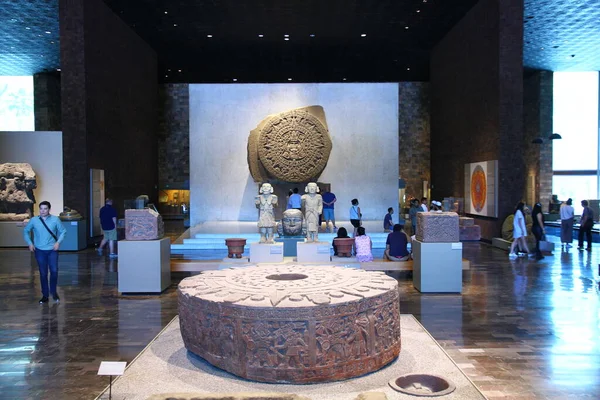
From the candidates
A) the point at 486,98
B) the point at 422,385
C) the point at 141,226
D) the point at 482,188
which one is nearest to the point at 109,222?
the point at 141,226

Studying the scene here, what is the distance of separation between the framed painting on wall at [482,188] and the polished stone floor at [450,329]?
4.07 m

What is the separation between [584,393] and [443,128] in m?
15.9

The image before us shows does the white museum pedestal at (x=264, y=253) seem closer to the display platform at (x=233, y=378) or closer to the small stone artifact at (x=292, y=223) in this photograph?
the small stone artifact at (x=292, y=223)

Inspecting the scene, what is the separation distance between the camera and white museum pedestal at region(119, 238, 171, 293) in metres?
8.14

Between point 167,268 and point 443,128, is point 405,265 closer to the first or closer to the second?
point 167,268

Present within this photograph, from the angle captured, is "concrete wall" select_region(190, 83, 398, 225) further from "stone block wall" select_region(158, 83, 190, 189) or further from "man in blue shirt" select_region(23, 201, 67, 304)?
"man in blue shirt" select_region(23, 201, 67, 304)

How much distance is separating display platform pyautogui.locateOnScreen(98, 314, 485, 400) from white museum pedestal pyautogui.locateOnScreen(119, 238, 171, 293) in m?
2.74

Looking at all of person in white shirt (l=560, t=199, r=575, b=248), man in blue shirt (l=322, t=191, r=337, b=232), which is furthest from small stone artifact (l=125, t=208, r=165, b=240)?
person in white shirt (l=560, t=199, r=575, b=248)

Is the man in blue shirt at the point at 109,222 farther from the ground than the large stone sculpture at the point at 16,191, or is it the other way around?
the large stone sculpture at the point at 16,191

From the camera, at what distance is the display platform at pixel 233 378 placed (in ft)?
13.6

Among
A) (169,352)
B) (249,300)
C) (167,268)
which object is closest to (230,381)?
(249,300)

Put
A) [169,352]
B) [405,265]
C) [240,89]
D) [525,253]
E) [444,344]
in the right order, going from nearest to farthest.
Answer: [169,352], [444,344], [405,265], [525,253], [240,89]

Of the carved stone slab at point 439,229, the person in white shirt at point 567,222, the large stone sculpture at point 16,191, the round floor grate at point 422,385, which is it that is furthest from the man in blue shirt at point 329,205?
the round floor grate at point 422,385

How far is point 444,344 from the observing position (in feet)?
18.5
